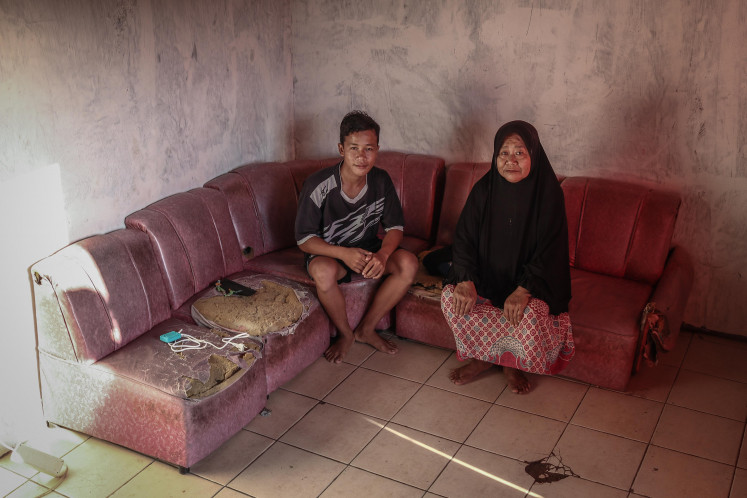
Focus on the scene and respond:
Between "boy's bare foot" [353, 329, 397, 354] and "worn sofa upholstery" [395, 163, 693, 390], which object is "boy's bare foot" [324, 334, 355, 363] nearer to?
"boy's bare foot" [353, 329, 397, 354]

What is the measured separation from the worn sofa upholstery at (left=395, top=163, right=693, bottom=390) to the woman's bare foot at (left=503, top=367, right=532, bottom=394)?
0.77 ft

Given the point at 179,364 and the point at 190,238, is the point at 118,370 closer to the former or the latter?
the point at 179,364

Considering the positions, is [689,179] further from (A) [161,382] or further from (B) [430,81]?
(A) [161,382]

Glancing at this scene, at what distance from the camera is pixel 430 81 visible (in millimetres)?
4348

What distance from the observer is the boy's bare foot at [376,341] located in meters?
3.83

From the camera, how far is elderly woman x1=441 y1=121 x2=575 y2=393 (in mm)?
3256

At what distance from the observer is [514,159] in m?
3.27

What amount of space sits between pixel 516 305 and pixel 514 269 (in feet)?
0.85

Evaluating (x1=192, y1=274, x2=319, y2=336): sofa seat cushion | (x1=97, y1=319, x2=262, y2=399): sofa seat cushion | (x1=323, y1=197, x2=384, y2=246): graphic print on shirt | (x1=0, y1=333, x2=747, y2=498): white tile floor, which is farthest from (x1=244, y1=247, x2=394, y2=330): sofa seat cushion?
(x1=97, y1=319, x2=262, y2=399): sofa seat cushion

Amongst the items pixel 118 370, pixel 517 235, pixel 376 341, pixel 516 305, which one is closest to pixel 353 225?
pixel 376 341

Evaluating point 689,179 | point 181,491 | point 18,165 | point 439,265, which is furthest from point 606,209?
point 18,165

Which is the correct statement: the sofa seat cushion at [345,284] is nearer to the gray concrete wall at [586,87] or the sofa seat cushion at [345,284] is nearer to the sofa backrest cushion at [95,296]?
the sofa backrest cushion at [95,296]

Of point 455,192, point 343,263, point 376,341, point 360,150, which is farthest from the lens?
point 455,192

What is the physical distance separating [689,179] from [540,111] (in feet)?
3.01
